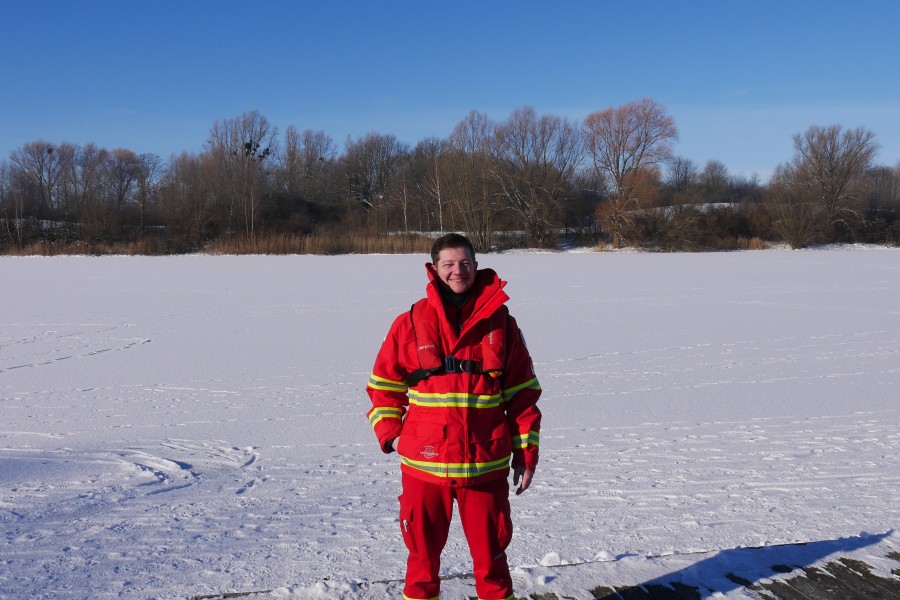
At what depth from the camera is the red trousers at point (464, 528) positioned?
2344 millimetres

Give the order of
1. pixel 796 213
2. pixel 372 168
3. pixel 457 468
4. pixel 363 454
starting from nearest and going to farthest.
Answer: pixel 457 468 < pixel 363 454 < pixel 796 213 < pixel 372 168

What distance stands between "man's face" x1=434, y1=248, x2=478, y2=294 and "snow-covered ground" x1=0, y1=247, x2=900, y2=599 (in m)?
1.09

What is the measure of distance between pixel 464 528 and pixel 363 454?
2.80 metres

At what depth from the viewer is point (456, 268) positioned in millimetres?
2355

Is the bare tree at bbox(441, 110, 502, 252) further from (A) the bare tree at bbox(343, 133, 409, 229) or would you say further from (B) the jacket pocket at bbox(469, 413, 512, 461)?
(B) the jacket pocket at bbox(469, 413, 512, 461)

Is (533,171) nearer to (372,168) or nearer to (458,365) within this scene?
(372,168)

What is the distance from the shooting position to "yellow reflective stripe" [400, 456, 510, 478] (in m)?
2.28

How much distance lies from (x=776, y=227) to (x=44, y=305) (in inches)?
1573

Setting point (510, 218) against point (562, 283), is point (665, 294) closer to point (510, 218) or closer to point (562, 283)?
point (562, 283)

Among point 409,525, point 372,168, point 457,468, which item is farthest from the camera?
point 372,168

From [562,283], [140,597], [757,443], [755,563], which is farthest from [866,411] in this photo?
[562,283]

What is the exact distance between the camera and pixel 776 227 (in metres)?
43.0

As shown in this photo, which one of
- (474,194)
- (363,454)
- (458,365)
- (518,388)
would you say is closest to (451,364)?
(458,365)

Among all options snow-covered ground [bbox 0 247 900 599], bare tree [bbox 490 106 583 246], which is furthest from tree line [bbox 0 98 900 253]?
snow-covered ground [bbox 0 247 900 599]
